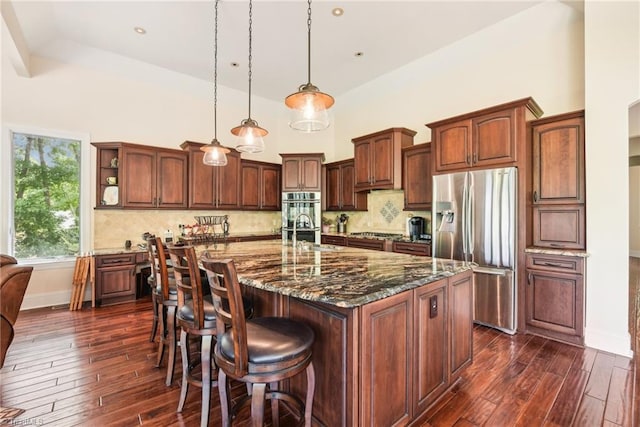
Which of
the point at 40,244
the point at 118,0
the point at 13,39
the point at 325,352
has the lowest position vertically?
the point at 325,352

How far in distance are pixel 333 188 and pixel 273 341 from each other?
4702 millimetres

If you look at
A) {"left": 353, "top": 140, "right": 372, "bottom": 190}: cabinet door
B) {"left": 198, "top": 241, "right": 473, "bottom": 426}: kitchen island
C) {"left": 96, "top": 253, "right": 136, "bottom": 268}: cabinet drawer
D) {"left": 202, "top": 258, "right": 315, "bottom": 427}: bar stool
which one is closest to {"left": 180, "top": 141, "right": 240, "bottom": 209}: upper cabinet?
{"left": 96, "top": 253, "right": 136, "bottom": 268}: cabinet drawer

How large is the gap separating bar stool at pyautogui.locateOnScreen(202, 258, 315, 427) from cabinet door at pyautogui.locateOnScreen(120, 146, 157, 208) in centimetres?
382

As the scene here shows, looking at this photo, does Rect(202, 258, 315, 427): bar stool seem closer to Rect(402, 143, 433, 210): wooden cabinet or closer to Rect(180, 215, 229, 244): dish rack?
Rect(402, 143, 433, 210): wooden cabinet

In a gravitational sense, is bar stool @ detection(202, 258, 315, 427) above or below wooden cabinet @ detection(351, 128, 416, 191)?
below

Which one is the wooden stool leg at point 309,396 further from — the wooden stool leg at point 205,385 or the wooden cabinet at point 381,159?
the wooden cabinet at point 381,159

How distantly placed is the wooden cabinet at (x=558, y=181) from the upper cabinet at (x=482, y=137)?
0.26 meters

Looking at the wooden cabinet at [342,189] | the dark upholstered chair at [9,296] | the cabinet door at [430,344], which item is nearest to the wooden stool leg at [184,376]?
the dark upholstered chair at [9,296]

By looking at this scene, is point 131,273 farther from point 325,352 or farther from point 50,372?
point 325,352

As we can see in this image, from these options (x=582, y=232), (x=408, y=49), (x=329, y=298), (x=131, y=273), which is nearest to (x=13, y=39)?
(x=131, y=273)

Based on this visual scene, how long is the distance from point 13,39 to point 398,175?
5054 millimetres

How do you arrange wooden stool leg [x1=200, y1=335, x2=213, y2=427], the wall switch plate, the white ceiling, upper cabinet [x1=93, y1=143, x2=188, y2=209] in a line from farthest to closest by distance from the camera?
upper cabinet [x1=93, y1=143, x2=188, y2=209] → the white ceiling → the wall switch plate → wooden stool leg [x1=200, y1=335, x2=213, y2=427]

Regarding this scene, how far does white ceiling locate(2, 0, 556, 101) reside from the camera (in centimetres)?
346

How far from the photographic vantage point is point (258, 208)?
5.88 metres
